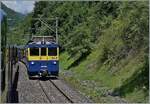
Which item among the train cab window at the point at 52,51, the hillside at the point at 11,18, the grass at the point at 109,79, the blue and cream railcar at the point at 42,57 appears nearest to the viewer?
the grass at the point at 109,79

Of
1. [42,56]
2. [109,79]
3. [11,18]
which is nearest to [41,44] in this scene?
[42,56]

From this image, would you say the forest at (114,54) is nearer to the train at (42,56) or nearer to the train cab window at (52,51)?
the train at (42,56)

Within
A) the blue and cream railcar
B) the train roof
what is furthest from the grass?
the train roof

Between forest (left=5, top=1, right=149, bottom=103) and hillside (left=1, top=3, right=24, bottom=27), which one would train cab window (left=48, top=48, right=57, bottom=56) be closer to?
forest (left=5, top=1, right=149, bottom=103)

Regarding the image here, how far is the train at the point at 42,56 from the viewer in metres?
34.9

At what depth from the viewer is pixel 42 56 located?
35094 mm

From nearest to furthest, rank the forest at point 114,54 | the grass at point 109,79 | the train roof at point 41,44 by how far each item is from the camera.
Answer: the grass at point 109,79 < the forest at point 114,54 < the train roof at point 41,44

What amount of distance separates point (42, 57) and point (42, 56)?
0.25 feet

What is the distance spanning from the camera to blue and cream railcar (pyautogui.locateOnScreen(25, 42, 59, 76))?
3488cm

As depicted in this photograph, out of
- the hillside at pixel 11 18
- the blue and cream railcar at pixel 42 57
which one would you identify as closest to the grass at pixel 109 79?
the blue and cream railcar at pixel 42 57

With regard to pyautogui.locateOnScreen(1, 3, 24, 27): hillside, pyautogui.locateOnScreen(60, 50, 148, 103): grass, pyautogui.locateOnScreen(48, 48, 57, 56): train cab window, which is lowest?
pyautogui.locateOnScreen(60, 50, 148, 103): grass

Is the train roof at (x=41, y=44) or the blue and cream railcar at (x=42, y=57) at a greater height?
the train roof at (x=41, y=44)

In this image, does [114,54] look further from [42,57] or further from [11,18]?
[11,18]

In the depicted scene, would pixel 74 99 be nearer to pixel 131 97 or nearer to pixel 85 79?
pixel 131 97
